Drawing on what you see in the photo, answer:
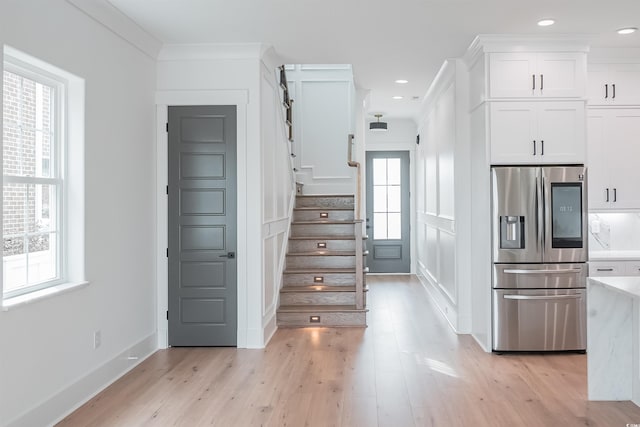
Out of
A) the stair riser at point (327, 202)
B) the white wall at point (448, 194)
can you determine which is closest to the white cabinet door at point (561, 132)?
the white wall at point (448, 194)

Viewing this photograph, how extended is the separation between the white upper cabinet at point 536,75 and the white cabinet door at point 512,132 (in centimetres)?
13

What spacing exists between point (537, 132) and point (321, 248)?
9.61 feet

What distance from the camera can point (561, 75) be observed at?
4.86 m

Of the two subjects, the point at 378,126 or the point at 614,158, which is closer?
the point at 614,158

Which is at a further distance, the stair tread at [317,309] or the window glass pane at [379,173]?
the window glass pane at [379,173]

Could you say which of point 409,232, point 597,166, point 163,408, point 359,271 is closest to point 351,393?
point 163,408

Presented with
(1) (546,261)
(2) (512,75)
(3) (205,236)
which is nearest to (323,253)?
(3) (205,236)

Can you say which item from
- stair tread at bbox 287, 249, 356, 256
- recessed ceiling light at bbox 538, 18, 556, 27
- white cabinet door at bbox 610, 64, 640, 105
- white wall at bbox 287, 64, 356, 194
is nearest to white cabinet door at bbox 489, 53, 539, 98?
recessed ceiling light at bbox 538, 18, 556, 27

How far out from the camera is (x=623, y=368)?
362 cm

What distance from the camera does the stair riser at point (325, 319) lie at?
5.86 m

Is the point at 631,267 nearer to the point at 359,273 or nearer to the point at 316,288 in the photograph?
the point at 359,273

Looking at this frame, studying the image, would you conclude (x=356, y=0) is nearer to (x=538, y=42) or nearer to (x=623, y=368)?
(x=538, y=42)

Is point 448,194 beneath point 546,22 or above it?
beneath

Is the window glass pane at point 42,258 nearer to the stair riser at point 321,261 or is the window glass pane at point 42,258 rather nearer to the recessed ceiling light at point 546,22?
the stair riser at point 321,261
